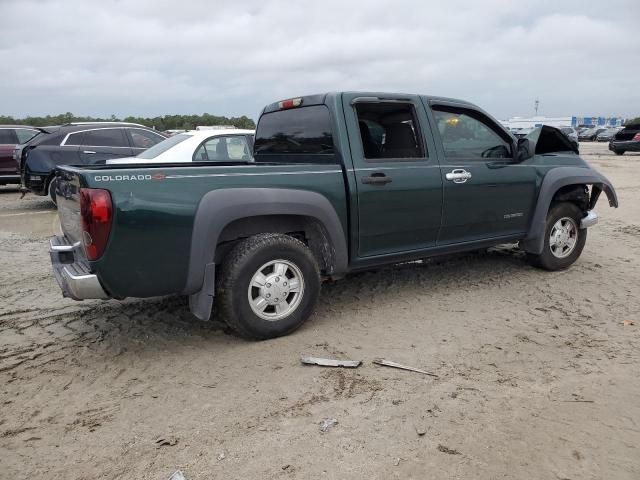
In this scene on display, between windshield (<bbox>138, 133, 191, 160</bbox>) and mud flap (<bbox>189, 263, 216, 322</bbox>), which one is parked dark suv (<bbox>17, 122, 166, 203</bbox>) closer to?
windshield (<bbox>138, 133, 191, 160</bbox>)

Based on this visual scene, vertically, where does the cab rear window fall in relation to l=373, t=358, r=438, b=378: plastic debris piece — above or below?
above

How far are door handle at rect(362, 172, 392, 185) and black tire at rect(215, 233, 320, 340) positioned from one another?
731 millimetres

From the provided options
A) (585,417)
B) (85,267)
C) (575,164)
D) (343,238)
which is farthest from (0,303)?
(575,164)

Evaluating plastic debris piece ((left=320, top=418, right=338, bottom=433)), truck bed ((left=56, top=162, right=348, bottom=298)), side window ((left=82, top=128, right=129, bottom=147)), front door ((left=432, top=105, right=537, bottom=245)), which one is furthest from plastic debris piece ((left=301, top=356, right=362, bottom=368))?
side window ((left=82, top=128, right=129, bottom=147))

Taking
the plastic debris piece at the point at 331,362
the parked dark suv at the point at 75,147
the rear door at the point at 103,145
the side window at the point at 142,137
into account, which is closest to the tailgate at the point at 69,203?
the plastic debris piece at the point at 331,362

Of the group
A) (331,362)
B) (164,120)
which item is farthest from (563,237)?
(164,120)

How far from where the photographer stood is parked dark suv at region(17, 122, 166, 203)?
9711mm

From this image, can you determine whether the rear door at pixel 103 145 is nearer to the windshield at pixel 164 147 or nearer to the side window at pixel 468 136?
the windshield at pixel 164 147

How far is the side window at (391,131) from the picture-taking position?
4500 millimetres

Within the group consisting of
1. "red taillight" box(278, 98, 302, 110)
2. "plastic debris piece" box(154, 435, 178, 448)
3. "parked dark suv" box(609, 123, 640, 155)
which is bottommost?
"plastic debris piece" box(154, 435, 178, 448)

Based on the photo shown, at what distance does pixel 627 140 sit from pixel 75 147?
921 inches

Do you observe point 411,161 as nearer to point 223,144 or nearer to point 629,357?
point 629,357

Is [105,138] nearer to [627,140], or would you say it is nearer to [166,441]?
[166,441]

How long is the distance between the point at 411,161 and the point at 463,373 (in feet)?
6.18
